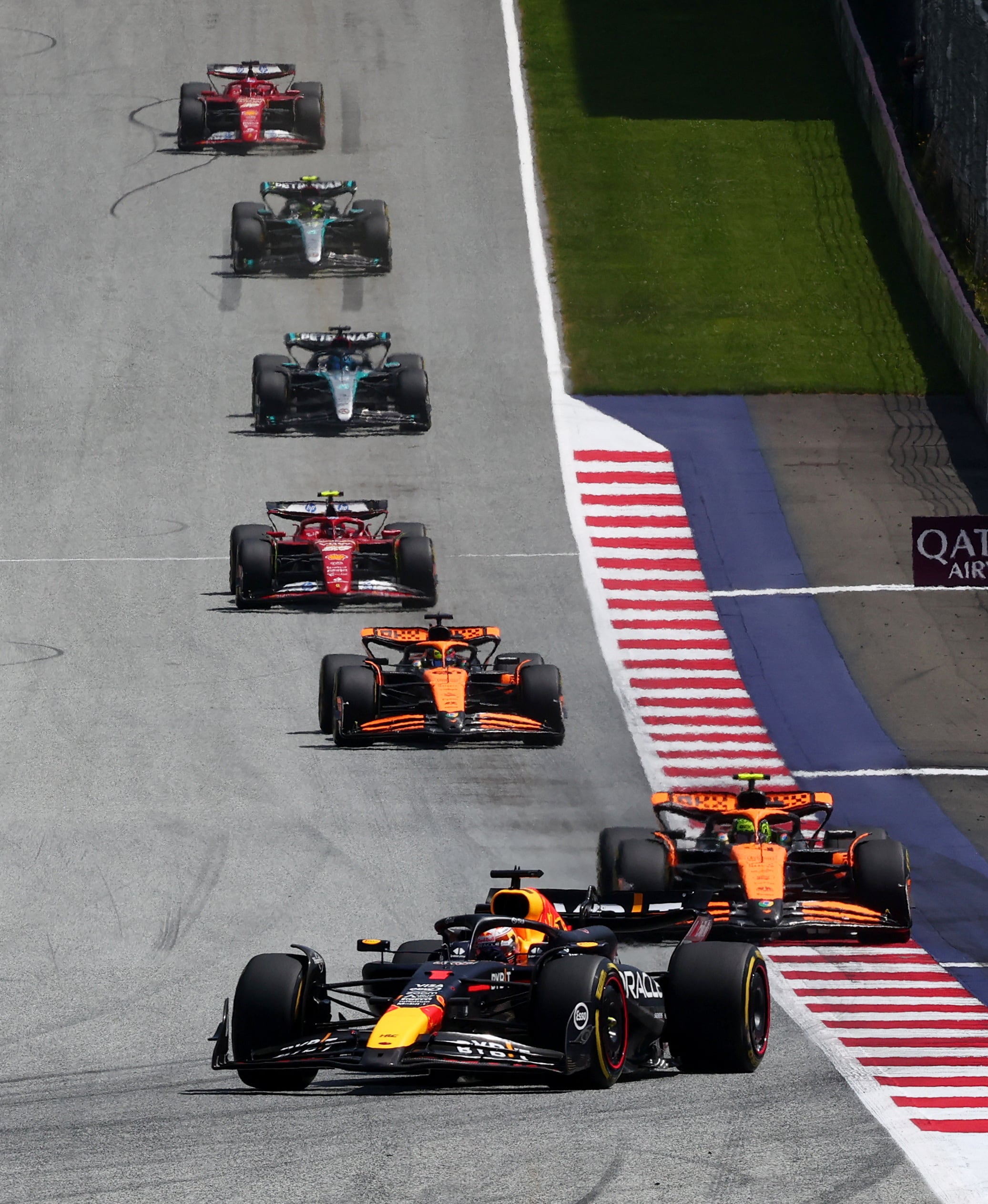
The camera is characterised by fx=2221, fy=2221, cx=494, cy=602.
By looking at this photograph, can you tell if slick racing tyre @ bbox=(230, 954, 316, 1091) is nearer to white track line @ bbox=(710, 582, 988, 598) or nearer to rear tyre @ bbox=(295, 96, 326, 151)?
white track line @ bbox=(710, 582, 988, 598)

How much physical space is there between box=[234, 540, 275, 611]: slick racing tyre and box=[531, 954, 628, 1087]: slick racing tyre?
1482cm

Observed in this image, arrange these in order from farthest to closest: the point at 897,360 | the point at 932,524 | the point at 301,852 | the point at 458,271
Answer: the point at 458,271
the point at 897,360
the point at 301,852
the point at 932,524

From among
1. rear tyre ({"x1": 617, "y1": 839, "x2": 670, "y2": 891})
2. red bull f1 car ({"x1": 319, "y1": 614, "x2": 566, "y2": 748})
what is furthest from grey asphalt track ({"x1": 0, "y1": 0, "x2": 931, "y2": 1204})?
rear tyre ({"x1": 617, "y1": 839, "x2": 670, "y2": 891})

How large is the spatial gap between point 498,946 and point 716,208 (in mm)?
29915

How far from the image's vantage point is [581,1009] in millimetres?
12625

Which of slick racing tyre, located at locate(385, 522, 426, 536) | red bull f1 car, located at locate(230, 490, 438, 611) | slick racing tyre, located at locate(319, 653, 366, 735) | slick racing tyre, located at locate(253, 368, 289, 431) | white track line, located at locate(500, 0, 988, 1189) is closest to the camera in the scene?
white track line, located at locate(500, 0, 988, 1189)

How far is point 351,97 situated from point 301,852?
28726 mm

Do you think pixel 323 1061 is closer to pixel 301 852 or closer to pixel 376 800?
pixel 301 852

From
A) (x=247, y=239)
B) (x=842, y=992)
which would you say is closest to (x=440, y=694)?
(x=842, y=992)

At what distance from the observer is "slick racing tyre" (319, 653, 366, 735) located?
24094 mm

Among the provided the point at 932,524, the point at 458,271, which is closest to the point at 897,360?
the point at 458,271

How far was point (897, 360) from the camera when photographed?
1449 inches

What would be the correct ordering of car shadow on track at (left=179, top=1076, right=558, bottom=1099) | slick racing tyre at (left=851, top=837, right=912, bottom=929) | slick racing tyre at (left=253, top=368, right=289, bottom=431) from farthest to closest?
slick racing tyre at (left=253, top=368, right=289, bottom=431) → slick racing tyre at (left=851, top=837, right=912, bottom=929) → car shadow on track at (left=179, top=1076, right=558, bottom=1099)

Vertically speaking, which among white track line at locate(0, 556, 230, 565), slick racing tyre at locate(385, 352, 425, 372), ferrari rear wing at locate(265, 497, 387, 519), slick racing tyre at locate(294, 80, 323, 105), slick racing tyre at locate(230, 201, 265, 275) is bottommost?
white track line at locate(0, 556, 230, 565)
